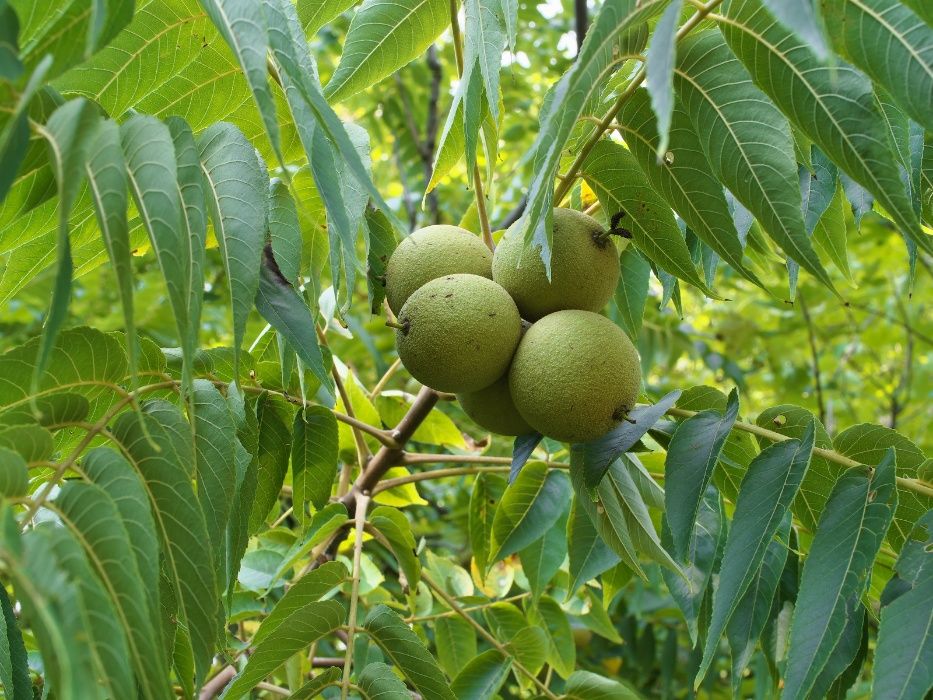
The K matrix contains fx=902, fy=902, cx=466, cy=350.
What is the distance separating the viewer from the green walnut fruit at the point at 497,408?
1616 millimetres

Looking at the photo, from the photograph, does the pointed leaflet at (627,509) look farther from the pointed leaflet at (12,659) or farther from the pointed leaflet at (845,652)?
the pointed leaflet at (12,659)

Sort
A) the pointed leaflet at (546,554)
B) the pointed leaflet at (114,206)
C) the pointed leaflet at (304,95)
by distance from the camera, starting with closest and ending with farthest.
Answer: the pointed leaflet at (114,206)
the pointed leaflet at (304,95)
the pointed leaflet at (546,554)

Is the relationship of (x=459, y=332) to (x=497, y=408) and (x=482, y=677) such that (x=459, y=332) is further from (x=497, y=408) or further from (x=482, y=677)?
(x=482, y=677)

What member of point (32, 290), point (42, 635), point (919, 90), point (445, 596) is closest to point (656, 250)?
point (919, 90)

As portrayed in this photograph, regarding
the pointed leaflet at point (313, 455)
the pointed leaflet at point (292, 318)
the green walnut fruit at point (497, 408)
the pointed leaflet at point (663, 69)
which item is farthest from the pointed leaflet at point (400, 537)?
the pointed leaflet at point (663, 69)

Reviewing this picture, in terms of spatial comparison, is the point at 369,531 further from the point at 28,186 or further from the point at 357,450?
the point at 28,186

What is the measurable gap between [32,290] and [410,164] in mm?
1937

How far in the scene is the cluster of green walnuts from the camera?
4.76 feet

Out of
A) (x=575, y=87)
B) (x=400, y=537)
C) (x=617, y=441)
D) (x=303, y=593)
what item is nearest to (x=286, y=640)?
(x=303, y=593)

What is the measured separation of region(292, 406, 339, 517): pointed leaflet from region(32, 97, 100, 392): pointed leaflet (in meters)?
0.86

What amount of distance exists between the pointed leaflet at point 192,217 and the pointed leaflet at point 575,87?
0.42m

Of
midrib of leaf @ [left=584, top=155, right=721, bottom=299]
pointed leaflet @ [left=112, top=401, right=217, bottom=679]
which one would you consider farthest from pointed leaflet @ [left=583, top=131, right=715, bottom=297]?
pointed leaflet @ [left=112, top=401, right=217, bottom=679]

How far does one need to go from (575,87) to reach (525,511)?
3.58 ft

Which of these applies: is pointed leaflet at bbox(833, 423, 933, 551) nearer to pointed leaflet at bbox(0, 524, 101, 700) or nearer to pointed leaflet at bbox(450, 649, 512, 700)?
pointed leaflet at bbox(450, 649, 512, 700)
